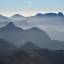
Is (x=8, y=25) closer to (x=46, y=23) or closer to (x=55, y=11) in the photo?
(x=46, y=23)

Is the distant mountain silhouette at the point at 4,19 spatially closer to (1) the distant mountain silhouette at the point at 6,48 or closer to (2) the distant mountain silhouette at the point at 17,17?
(2) the distant mountain silhouette at the point at 17,17

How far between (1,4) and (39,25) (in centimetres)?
33

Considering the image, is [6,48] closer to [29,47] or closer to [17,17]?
[29,47]

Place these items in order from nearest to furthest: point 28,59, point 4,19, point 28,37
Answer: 1. point 28,59
2. point 28,37
3. point 4,19

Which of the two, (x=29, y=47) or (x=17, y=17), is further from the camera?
(x=17, y=17)

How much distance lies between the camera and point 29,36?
0.76m

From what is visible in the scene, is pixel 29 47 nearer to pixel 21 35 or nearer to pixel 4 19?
pixel 21 35

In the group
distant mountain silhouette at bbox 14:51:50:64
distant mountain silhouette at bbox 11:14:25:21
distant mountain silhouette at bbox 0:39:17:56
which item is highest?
distant mountain silhouette at bbox 0:39:17:56

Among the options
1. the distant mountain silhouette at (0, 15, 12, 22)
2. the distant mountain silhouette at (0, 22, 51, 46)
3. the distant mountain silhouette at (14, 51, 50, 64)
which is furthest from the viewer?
the distant mountain silhouette at (0, 15, 12, 22)

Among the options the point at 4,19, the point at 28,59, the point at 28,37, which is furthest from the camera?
the point at 4,19

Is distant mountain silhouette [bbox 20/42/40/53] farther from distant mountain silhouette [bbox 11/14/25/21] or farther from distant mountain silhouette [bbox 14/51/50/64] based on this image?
distant mountain silhouette [bbox 11/14/25/21]

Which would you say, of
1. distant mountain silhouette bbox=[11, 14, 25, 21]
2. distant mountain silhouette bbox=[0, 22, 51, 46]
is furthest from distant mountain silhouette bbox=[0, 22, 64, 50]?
distant mountain silhouette bbox=[11, 14, 25, 21]

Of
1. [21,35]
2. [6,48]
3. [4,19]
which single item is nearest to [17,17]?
[4,19]

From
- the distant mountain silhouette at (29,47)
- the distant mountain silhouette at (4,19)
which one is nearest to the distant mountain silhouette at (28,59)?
the distant mountain silhouette at (29,47)
